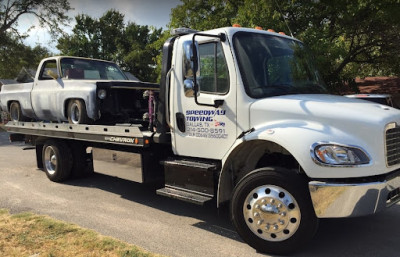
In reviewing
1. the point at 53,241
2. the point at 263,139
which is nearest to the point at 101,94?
the point at 53,241

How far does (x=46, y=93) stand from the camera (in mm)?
7262

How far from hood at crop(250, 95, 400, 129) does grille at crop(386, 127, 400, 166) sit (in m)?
0.12

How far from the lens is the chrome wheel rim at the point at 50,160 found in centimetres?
738

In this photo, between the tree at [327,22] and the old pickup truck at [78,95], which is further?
the tree at [327,22]

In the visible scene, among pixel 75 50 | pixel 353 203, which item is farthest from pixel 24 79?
pixel 75 50

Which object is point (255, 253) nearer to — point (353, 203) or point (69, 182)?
point (353, 203)

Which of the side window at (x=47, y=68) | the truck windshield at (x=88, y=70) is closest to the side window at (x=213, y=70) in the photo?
the truck windshield at (x=88, y=70)

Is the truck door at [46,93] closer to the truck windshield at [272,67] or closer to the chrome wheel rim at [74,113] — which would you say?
the chrome wheel rim at [74,113]

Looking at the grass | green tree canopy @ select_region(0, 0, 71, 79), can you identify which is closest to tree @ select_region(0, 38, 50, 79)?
green tree canopy @ select_region(0, 0, 71, 79)

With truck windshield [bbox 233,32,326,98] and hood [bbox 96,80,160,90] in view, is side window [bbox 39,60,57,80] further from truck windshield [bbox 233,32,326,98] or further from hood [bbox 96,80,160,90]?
truck windshield [bbox 233,32,326,98]

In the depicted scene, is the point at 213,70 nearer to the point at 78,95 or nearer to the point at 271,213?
the point at 271,213

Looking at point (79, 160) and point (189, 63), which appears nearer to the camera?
point (189, 63)

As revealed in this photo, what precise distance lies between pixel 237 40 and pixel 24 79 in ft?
22.4

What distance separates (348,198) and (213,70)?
2039 mm
